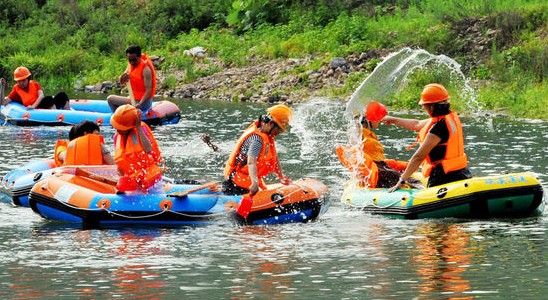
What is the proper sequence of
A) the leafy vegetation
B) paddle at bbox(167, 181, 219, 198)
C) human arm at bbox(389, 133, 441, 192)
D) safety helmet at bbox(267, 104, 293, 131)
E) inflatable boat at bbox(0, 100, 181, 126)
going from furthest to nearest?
the leafy vegetation → inflatable boat at bbox(0, 100, 181, 126) → human arm at bbox(389, 133, 441, 192) → paddle at bbox(167, 181, 219, 198) → safety helmet at bbox(267, 104, 293, 131)

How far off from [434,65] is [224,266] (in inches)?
638

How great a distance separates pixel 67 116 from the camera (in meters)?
23.8

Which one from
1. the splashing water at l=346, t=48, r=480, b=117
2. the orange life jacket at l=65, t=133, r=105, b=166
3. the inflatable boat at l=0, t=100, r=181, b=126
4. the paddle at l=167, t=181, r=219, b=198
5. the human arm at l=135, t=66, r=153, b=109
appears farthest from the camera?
the inflatable boat at l=0, t=100, r=181, b=126

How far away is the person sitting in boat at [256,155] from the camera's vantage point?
13.5m

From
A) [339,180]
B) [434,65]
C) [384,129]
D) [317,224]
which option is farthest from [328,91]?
[317,224]

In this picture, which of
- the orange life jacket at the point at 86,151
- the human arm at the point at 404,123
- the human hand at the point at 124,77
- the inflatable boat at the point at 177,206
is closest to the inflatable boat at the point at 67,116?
the human hand at the point at 124,77

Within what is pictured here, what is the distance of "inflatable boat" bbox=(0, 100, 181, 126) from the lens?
77.2 ft

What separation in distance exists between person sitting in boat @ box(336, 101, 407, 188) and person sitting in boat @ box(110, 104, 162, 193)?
7.65 feet

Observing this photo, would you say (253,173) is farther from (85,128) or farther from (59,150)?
(59,150)

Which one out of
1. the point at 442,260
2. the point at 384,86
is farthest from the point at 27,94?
the point at 442,260

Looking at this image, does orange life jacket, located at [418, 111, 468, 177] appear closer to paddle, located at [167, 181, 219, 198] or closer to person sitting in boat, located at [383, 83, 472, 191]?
person sitting in boat, located at [383, 83, 472, 191]

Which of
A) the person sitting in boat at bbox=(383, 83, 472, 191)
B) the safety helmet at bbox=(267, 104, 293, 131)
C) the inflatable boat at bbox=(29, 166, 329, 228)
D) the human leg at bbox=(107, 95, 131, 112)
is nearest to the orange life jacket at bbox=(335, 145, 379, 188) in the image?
the person sitting in boat at bbox=(383, 83, 472, 191)

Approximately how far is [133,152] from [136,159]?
85 mm

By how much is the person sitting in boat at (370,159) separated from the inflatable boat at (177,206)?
1036mm
